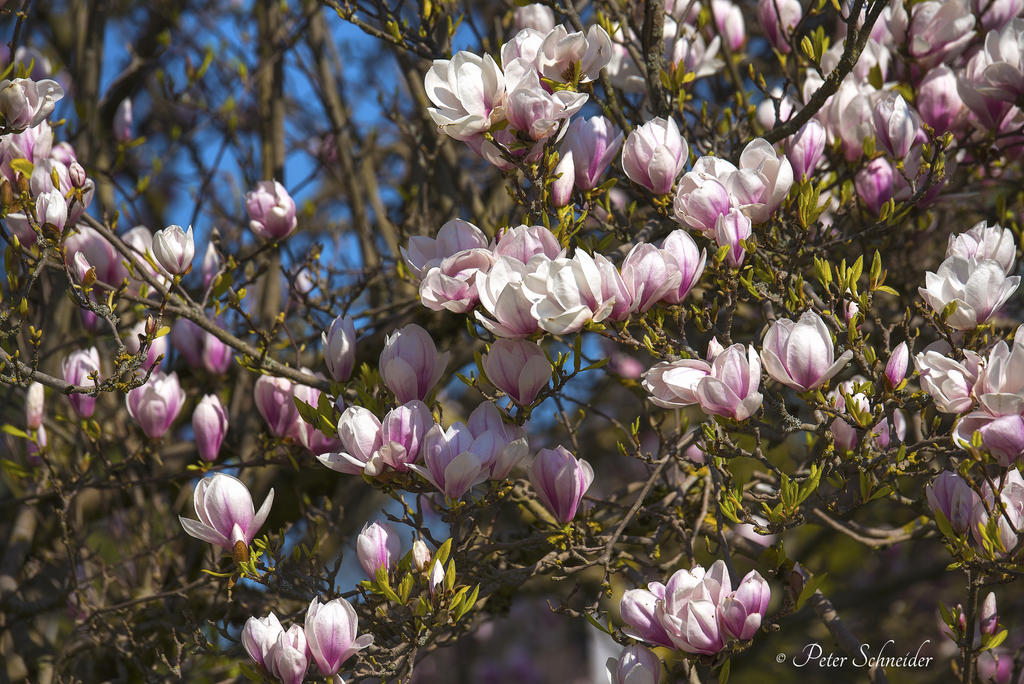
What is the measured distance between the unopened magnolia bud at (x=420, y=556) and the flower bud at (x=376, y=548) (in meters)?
0.07

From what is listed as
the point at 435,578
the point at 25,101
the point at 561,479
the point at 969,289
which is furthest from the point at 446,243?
the point at 969,289

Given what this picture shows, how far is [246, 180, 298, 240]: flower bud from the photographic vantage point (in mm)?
2141

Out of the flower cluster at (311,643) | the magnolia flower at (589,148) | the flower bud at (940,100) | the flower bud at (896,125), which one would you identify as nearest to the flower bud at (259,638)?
the flower cluster at (311,643)

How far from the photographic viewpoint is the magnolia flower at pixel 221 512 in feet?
5.61

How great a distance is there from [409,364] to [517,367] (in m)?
0.22

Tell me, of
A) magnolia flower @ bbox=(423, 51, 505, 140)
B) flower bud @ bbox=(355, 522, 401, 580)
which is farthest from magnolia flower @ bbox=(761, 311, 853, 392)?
flower bud @ bbox=(355, 522, 401, 580)

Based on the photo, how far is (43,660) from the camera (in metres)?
2.41

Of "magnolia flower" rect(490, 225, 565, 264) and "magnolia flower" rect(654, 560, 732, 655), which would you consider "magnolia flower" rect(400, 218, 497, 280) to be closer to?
"magnolia flower" rect(490, 225, 565, 264)

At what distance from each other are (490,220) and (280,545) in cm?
130

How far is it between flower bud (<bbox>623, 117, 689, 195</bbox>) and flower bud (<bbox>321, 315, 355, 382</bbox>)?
25.6 inches

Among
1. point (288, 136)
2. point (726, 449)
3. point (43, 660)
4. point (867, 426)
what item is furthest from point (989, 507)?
point (288, 136)

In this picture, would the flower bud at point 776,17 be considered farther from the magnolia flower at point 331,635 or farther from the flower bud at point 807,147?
the magnolia flower at point 331,635

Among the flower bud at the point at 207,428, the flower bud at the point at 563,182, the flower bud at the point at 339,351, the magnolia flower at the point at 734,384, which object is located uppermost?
the flower bud at the point at 563,182

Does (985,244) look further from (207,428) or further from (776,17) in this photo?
(207,428)
